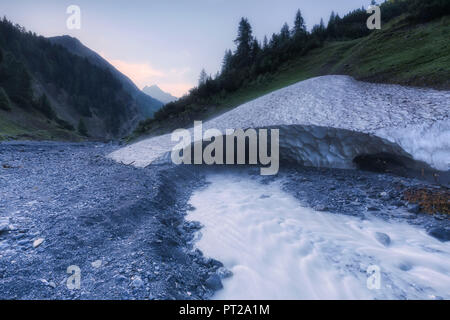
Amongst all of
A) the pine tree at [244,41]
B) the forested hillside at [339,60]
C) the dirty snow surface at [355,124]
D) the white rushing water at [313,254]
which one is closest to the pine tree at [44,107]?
the forested hillside at [339,60]

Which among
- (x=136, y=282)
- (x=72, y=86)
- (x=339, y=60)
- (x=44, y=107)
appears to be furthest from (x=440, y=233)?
(x=72, y=86)

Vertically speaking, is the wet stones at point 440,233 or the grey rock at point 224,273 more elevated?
the wet stones at point 440,233

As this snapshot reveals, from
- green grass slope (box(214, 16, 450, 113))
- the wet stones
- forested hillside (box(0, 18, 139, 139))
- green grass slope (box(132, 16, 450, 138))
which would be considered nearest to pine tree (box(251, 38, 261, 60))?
green grass slope (box(132, 16, 450, 138))

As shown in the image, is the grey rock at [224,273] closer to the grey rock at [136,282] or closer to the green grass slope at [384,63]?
the grey rock at [136,282]

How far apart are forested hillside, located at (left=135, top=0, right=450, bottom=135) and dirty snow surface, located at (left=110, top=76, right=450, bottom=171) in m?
2.47

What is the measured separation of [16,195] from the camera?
277 inches

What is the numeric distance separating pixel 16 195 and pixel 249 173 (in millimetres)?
8947

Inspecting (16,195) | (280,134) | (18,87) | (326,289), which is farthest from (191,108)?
(18,87)

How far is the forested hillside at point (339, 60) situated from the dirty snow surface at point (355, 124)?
8.12 ft

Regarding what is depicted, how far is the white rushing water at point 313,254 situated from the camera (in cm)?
412

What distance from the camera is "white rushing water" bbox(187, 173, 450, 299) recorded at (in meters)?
4.12

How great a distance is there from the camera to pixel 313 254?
5109mm

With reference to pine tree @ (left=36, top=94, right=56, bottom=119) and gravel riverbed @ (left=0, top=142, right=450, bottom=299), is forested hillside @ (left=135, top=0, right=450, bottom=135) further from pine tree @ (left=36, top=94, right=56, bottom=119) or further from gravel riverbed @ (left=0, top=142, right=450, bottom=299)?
pine tree @ (left=36, top=94, right=56, bottom=119)
